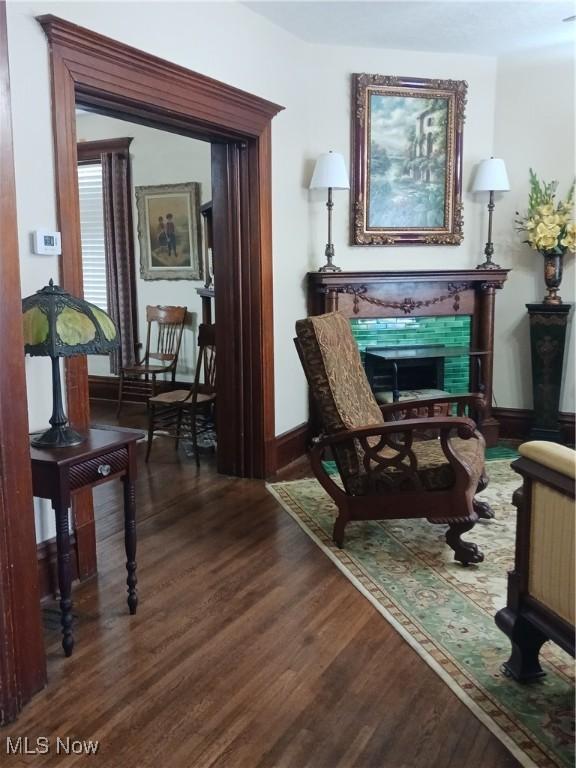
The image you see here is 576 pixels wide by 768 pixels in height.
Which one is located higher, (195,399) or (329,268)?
(329,268)

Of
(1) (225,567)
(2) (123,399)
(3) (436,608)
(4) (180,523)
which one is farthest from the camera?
(2) (123,399)

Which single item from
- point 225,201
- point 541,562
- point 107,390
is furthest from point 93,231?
point 541,562

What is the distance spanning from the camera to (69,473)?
237 cm

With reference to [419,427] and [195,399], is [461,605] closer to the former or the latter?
[419,427]

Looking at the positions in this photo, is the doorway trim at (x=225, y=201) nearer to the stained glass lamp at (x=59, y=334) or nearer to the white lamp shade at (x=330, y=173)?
the stained glass lamp at (x=59, y=334)

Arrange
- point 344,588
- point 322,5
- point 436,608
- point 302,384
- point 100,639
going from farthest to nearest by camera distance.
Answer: point 302,384 < point 322,5 < point 344,588 < point 436,608 < point 100,639

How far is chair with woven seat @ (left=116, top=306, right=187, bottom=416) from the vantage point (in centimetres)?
652

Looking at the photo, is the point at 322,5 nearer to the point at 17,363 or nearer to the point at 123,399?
the point at 17,363

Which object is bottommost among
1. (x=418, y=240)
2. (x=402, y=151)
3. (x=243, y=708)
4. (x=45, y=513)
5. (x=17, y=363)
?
(x=243, y=708)

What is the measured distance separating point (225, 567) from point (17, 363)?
4.92ft

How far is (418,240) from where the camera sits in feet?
16.9

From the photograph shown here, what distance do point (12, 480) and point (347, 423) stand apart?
1.63 metres

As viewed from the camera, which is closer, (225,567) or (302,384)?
(225,567)

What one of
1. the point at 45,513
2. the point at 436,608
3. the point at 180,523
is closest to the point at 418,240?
the point at 180,523
